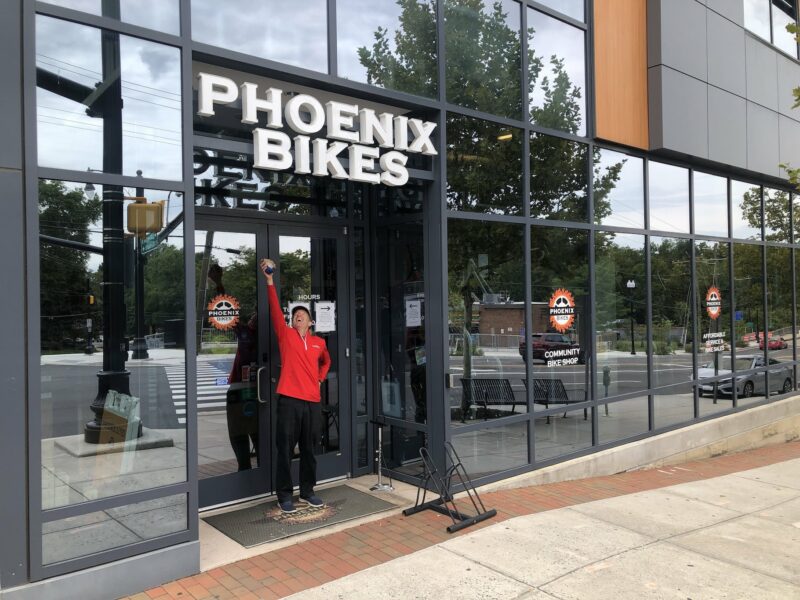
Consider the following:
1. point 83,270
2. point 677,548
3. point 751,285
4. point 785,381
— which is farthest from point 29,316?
point 785,381

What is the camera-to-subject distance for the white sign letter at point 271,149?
4.83 metres

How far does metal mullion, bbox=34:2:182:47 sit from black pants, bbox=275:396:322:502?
2.90 metres

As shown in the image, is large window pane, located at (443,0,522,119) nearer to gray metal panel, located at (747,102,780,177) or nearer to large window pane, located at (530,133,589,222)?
large window pane, located at (530,133,589,222)

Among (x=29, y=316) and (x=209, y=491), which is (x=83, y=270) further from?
(x=209, y=491)

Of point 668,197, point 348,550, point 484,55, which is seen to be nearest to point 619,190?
point 668,197

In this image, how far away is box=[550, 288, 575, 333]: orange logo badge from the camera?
282 inches

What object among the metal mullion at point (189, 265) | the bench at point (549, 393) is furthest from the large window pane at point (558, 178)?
the metal mullion at point (189, 265)

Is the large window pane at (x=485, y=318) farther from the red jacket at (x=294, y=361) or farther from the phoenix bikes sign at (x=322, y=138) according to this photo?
the red jacket at (x=294, y=361)

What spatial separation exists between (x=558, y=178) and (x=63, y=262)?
17.2 feet

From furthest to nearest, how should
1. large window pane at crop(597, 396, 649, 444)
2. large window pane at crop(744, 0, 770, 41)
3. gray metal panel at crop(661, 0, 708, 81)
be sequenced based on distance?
large window pane at crop(744, 0, 770, 41)
gray metal panel at crop(661, 0, 708, 81)
large window pane at crop(597, 396, 649, 444)

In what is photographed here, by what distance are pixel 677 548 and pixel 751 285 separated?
6960 millimetres

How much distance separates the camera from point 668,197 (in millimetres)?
8789

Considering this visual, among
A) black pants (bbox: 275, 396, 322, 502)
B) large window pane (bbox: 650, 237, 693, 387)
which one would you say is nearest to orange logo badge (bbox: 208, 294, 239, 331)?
black pants (bbox: 275, 396, 322, 502)

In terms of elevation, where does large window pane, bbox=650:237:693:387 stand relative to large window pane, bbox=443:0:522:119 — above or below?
below
